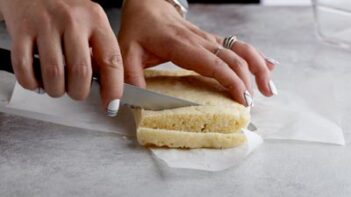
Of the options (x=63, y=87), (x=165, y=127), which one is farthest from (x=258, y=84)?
(x=63, y=87)

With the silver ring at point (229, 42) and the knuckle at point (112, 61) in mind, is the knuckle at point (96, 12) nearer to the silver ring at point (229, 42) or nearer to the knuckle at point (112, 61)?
the knuckle at point (112, 61)

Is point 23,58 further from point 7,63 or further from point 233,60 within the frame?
point 233,60

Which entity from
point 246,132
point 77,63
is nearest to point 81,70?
point 77,63

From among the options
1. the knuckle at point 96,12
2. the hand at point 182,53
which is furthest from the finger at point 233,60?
the knuckle at point 96,12

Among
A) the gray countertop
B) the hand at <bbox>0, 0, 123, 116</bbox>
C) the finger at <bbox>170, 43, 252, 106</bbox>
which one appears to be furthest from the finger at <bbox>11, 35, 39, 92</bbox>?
the finger at <bbox>170, 43, 252, 106</bbox>

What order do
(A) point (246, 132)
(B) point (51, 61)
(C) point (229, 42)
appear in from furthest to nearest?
(C) point (229, 42), (A) point (246, 132), (B) point (51, 61)
